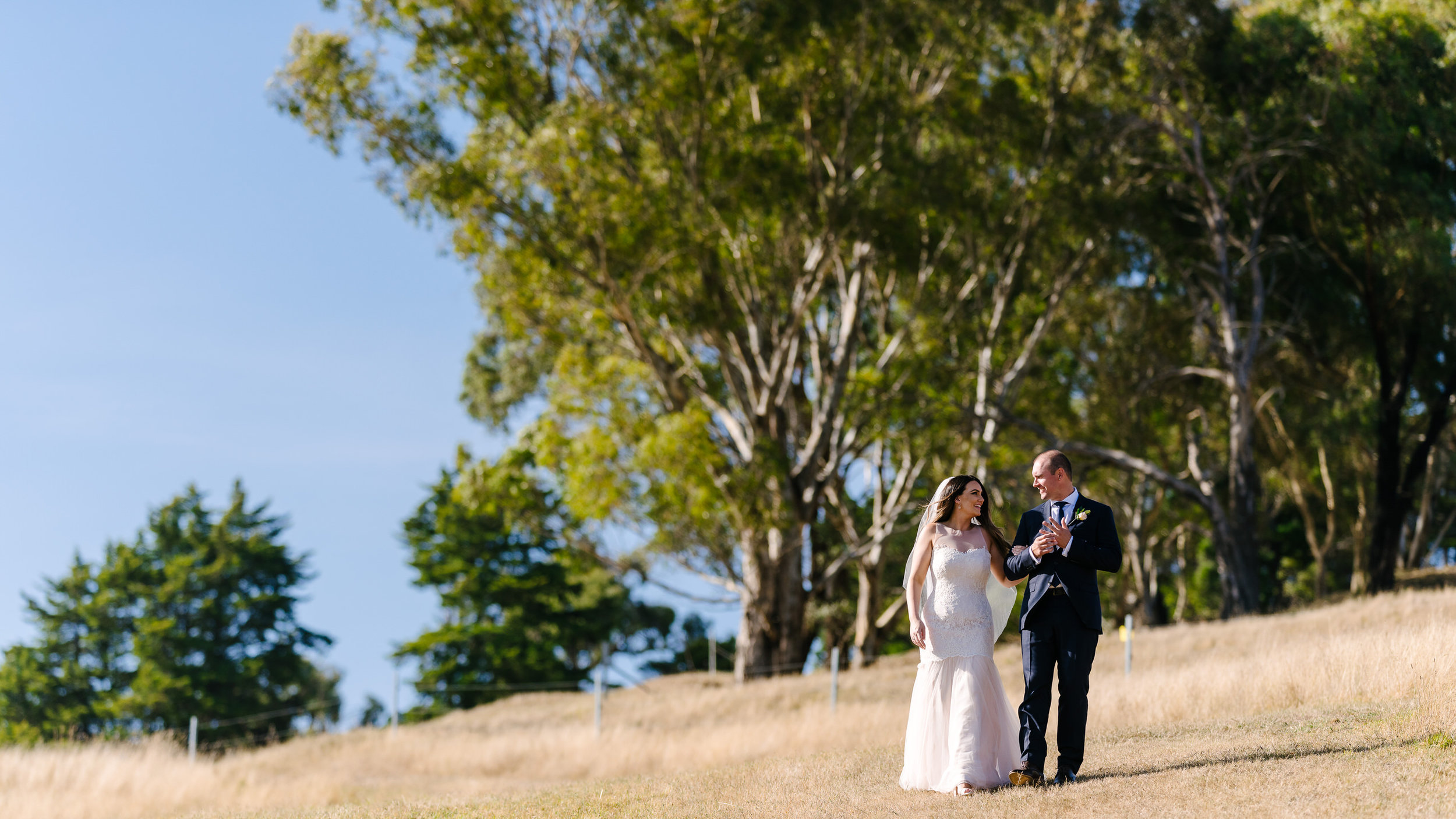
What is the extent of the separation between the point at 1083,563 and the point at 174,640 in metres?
38.2

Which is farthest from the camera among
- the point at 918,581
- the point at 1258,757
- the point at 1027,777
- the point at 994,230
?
the point at 994,230

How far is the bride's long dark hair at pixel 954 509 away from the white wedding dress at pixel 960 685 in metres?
0.06

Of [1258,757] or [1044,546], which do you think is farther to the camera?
[1258,757]

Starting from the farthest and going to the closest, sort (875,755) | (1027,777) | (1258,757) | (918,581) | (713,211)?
(713,211) < (875,755) < (918,581) < (1258,757) < (1027,777)

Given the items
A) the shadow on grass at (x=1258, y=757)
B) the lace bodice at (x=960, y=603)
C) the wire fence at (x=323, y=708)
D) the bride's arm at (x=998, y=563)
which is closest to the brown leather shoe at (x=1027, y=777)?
the shadow on grass at (x=1258, y=757)

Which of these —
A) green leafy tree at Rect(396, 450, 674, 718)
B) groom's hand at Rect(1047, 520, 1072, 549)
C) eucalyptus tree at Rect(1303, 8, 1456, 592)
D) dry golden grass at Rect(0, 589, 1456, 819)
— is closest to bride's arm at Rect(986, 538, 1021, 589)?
groom's hand at Rect(1047, 520, 1072, 549)

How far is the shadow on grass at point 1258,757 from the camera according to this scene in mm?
6223

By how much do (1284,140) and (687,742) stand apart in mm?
16979

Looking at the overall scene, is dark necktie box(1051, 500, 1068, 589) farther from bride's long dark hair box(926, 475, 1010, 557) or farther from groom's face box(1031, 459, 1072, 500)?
bride's long dark hair box(926, 475, 1010, 557)

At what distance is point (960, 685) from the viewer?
21.1ft

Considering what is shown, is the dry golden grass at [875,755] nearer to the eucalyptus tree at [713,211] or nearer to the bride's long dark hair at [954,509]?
the bride's long dark hair at [954,509]

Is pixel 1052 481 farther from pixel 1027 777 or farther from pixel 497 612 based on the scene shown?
pixel 497 612

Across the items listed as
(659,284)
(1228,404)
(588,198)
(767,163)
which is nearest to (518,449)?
(659,284)

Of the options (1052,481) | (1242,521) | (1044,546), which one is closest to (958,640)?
(1044,546)
